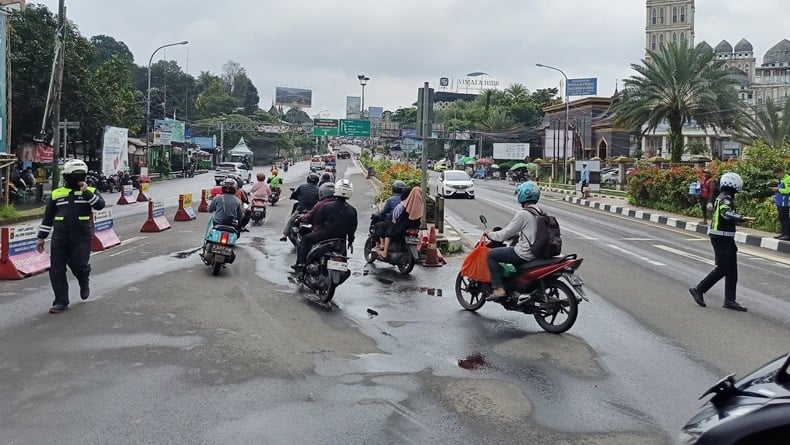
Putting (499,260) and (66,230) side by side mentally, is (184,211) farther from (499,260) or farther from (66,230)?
(499,260)

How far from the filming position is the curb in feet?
53.5

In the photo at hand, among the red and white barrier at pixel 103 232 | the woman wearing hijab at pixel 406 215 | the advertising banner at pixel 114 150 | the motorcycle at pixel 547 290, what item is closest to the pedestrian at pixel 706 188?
the woman wearing hijab at pixel 406 215

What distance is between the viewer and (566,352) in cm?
671

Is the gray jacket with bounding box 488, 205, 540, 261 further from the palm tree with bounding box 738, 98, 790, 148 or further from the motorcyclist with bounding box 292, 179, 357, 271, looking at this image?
the palm tree with bounding box 738, 98, 790, 148

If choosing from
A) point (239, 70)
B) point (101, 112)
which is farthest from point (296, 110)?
point (101, 112)

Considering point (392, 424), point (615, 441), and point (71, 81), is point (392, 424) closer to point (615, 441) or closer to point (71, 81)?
point (615, 441)

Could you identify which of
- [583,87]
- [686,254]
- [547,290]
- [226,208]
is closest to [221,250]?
[226,208]

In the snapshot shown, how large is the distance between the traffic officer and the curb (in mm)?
14554

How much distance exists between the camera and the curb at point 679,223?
16.3 metres

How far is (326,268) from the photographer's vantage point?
894 centimetres

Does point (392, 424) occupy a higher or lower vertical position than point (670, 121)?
lower

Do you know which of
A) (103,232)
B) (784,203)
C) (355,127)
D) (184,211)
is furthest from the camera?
(355,127)

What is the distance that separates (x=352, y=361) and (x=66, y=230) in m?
4.01

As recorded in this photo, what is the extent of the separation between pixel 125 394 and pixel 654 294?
291 inches
